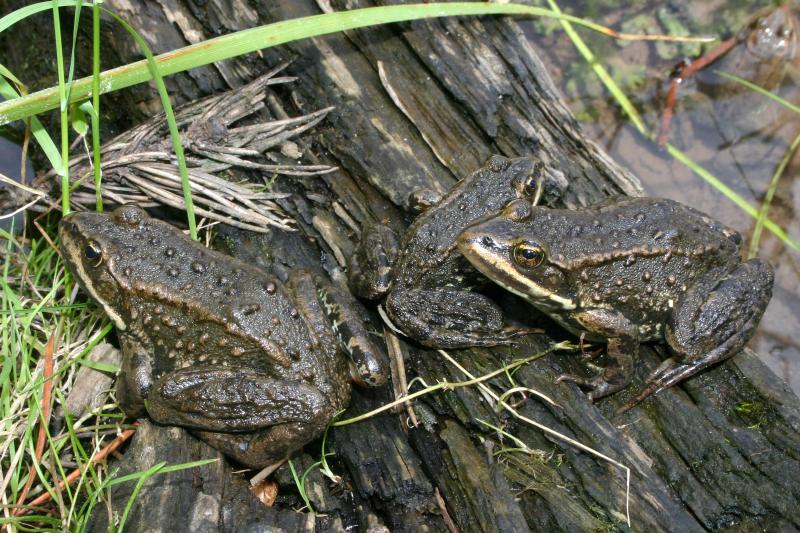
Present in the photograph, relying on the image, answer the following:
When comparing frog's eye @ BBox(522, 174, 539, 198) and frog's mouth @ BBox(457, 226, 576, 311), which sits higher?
frog's eye @ BBox(522, 174, 539, 198)

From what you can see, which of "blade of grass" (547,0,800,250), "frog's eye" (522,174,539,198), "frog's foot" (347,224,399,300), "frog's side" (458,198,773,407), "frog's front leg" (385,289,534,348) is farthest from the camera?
"blade of grass" (547,0,800,250)

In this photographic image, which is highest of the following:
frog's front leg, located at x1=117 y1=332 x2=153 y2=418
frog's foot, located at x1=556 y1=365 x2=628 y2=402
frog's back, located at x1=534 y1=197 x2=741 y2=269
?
frog's back, located at x1=534 y1=197 x2=741 y2=269

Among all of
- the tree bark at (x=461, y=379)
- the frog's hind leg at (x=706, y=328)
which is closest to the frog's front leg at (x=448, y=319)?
the tree bark at (x=461, y=379)

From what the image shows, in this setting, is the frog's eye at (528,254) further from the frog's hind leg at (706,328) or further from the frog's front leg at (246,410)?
the frog's front leg at (246,410)

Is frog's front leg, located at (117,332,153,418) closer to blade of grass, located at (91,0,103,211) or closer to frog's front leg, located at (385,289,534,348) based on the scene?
blade of grass, located at (91,0,103,211)

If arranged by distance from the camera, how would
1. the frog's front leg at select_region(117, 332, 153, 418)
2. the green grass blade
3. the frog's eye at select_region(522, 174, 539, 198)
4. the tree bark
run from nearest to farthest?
the tree bark → the frog's front leg at select_region(117, 332, 153, 418) → the frog's eye at select_region(522, 174, 539, 198) → the green grass blade

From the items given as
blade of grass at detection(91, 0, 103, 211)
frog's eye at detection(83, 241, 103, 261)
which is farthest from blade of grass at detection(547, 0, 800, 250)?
frog's eye at detection(83, 241, 103, 261)

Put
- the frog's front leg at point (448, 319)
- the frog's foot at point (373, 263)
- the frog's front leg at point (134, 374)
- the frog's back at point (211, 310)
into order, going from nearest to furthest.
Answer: the frog's back at point (211, 310) → the frog's front leg at point (134, 374) → the frog's front leg at point (448, 319) → the frog's foot at point (373, 263)

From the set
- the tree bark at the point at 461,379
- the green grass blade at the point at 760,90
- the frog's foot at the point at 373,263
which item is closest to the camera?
the tree bark at the point at 461,379

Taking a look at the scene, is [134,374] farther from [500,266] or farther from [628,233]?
[628,233]
